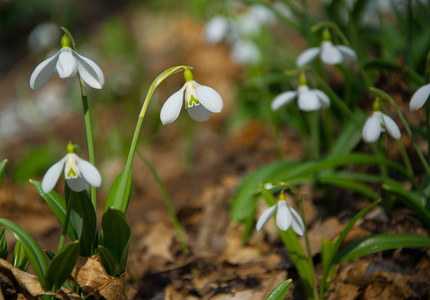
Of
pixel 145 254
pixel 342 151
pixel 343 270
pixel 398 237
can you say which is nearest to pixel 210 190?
pixel 145 254

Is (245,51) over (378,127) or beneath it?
over

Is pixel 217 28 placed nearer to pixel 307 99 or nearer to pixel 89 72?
pixel 307 99

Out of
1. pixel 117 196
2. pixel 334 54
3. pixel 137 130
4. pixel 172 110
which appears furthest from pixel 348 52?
pixel 117 196

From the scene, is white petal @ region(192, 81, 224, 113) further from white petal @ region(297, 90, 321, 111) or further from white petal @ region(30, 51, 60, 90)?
white petal @ region(297, 90, 321, 111)

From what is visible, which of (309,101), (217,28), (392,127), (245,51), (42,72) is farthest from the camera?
(245,51)

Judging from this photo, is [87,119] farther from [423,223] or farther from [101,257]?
[423,223]
